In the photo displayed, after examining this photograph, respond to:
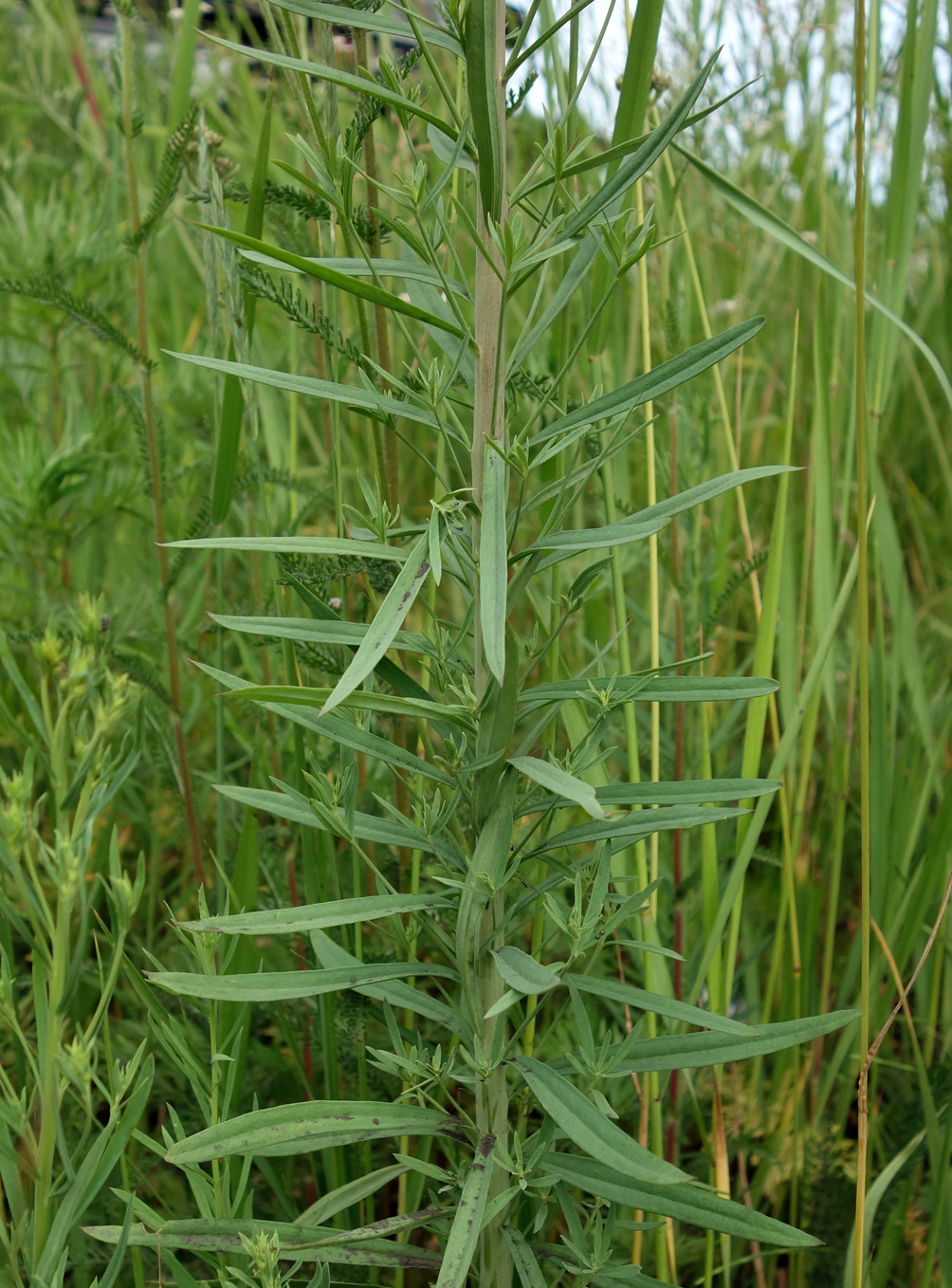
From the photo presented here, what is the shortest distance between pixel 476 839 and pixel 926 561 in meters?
1.44

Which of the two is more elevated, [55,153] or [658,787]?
[55,153]

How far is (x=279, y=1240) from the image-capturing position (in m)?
0.62

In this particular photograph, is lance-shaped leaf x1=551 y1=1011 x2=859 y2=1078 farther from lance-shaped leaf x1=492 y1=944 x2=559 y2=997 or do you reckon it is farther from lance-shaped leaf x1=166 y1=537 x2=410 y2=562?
lance-shaped leaf x1=166 y1=537 x2=410 y2=562

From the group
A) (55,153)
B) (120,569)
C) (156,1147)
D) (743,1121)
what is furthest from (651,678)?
(55,153)

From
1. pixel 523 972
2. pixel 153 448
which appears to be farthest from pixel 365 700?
pixel 153 448

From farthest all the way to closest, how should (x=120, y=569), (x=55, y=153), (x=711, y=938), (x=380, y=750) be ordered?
(x=55, y=153) < (x=120, y=569) < (x=711, y=938) < (x=380, y=750)

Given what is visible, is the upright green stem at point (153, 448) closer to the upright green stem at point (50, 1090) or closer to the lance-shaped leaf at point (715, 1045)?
the upright green stem at point (50, 1090)

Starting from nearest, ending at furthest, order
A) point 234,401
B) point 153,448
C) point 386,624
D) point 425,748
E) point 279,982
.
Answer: point 386,624 → point 279,982 → point 425,748 → point 234,401 → point 153,448

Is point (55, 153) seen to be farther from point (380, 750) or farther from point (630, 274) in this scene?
point (380, 750)

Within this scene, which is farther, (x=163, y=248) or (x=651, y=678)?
(x=163, y=248)

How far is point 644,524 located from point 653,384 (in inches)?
3.6

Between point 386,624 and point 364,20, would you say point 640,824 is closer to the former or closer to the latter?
point 386,624

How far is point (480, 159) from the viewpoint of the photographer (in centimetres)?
51

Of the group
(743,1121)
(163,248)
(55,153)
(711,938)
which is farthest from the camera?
(55,153)
